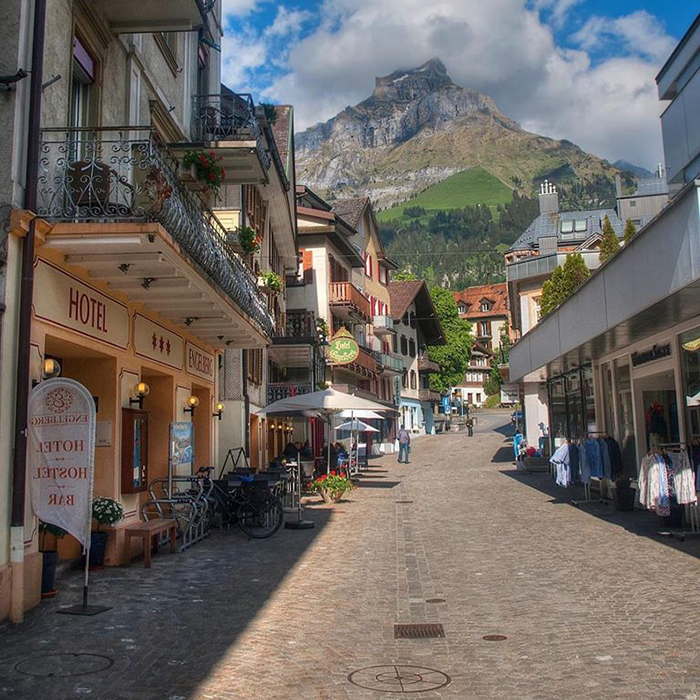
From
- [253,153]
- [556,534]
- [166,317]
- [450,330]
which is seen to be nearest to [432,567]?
[556,534]

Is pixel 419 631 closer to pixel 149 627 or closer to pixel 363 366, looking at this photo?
pixel 149 627

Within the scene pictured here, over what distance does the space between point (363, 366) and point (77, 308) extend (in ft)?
90.4

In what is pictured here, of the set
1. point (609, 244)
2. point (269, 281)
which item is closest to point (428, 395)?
point (269, 281)

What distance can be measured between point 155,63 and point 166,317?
421 cm

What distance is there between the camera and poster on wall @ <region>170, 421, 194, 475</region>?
13844 mm

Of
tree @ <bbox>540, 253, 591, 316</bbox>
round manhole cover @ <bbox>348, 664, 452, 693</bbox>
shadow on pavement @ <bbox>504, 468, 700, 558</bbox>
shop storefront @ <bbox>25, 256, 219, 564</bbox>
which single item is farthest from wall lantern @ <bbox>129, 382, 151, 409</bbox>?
tree @ <bbox>540, 253, 591, 316</bbox>

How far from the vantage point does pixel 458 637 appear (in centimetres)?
697

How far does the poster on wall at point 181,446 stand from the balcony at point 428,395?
4409cm

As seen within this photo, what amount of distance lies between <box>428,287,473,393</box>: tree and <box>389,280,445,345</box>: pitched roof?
4.77 meters

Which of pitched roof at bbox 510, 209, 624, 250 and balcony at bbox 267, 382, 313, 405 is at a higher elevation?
pitched roof at bbox 510, 209, 624, 250

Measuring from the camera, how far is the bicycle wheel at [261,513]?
14094 millimetres

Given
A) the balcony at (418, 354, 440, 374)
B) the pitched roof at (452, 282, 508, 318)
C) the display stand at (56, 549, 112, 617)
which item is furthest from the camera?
the pitched roof at (452, 282, 508, 318)

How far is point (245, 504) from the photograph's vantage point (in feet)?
46.8

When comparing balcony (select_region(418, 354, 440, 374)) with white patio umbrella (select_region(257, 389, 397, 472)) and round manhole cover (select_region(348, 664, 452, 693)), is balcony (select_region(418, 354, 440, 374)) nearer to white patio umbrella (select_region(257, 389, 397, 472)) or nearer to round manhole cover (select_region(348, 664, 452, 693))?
white patio umbrella (select_region(257, 389, 397, 472))
